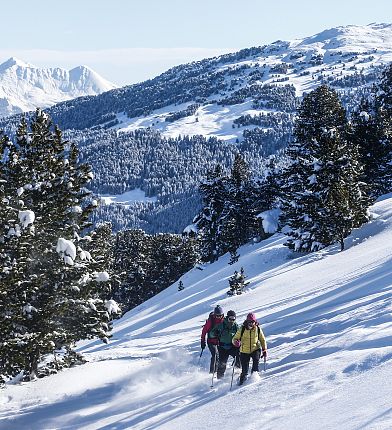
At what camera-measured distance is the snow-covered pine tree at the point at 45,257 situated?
1827cm

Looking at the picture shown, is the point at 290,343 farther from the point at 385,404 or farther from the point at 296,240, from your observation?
the point at 296,240

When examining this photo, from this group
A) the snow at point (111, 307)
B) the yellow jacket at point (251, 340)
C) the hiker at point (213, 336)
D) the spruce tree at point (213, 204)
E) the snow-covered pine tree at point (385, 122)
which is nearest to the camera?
the yellow jacket at point (251, 340)

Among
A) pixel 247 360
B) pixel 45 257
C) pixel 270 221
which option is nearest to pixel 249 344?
pixel 247 360

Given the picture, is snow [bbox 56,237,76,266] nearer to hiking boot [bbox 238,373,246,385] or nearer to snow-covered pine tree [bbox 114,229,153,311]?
hiking boot [bbox 238,373,246,385]

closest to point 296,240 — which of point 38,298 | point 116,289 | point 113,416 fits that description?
point 38,298

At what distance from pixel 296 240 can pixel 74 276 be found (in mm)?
18291

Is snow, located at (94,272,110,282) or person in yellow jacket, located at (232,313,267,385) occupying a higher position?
snow, located at (94,272,110,282)

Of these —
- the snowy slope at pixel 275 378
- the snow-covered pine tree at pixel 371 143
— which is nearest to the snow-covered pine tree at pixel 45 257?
the snowy slope at pixel 275 378

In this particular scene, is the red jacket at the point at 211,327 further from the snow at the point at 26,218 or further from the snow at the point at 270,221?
the snow at the point at 270,221

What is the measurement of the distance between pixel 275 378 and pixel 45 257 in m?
11.3

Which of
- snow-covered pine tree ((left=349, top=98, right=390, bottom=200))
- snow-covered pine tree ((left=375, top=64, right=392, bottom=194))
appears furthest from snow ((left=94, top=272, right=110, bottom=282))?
snow-covered pine tree ((left=375, top=64, right=392, bottom=194))

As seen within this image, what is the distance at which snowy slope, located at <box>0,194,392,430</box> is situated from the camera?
9.68 metres

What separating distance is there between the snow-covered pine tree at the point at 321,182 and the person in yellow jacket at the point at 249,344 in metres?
18.9

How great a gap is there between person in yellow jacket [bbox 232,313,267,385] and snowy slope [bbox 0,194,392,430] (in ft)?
1.19
